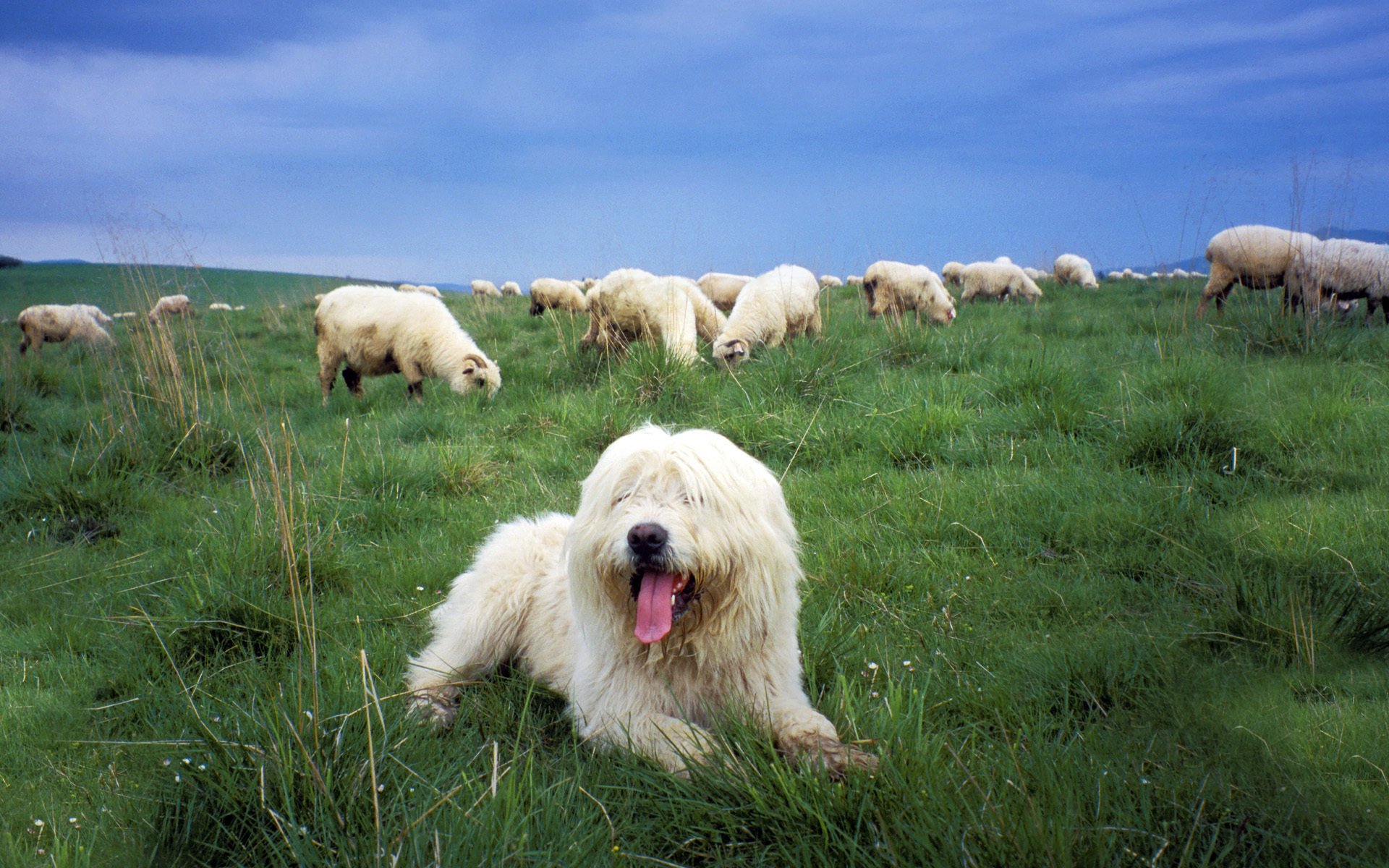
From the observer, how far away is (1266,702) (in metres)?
2.81

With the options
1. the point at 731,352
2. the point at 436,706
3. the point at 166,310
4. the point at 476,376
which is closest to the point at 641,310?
the point at 731,352

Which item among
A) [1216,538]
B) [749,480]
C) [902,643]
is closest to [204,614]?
[749,480]

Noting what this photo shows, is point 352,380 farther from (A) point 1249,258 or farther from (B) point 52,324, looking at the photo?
(A) point 1249,258

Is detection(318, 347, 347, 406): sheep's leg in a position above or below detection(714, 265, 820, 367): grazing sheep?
below

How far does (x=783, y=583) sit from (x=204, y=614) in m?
2.71

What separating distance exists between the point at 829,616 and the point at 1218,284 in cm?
1463

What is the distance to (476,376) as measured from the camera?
10219mm

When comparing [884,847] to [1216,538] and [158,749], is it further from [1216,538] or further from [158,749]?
[1216,538]

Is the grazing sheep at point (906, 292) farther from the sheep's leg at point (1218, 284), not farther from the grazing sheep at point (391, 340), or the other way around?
the grazing sheep at point (391, 340)

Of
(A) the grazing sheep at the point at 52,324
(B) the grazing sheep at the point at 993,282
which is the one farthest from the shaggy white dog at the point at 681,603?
(A) the grazing sheep at the point at 52,324

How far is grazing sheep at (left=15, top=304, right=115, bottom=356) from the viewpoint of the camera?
63.2 feet

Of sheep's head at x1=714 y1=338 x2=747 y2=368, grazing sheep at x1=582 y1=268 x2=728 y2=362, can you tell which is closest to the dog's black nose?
sheep's head at x1=714 y1=338 x2=747 y2=368

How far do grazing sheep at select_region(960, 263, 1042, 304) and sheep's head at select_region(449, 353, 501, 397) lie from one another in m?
15.4

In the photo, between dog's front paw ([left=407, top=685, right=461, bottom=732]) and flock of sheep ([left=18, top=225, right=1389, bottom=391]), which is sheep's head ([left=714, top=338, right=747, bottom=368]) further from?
dog's front paw ([left=407, top=685, right=461, bottom=732])
